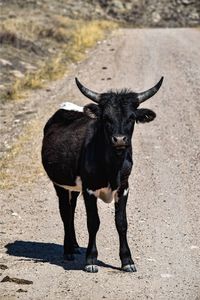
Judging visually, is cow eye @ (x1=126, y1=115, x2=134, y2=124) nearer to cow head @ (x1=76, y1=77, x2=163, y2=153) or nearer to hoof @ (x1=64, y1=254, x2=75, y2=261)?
cow head @ (x1=76, y1=77, x2=163, y2=153)

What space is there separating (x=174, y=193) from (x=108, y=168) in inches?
176

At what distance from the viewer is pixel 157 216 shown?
13.8 meters

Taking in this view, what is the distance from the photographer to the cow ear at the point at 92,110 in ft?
36.0

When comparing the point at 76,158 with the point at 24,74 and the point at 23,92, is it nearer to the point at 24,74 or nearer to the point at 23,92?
the point at 23,92

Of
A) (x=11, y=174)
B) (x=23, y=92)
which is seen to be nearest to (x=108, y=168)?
(x=11, y=174)

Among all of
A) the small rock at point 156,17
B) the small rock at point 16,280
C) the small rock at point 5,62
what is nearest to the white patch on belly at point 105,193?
the small rock at point 16,280

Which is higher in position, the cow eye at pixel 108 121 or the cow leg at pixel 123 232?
the cow eye at pixel 108 121

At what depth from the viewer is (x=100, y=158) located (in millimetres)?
10977

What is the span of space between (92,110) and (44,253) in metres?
2.19

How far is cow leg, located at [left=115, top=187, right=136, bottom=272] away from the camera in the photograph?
10.8 meters

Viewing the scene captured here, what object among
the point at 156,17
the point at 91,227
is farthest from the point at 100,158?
the point at 156,17

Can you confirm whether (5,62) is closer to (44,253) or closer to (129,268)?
(44,253)

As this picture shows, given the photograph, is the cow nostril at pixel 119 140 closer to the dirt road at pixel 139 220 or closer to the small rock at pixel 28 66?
the dirt road at pixel 139 220

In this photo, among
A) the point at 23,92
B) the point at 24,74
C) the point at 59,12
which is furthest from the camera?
the point at 59,12
